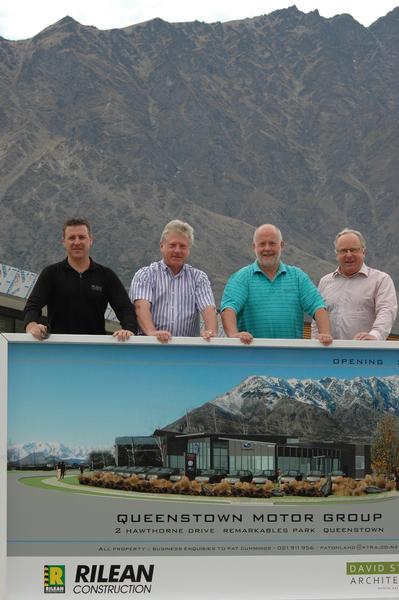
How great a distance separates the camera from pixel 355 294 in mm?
6652

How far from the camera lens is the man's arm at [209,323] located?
553cm

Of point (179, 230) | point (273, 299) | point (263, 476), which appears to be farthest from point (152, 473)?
point (179, 230)

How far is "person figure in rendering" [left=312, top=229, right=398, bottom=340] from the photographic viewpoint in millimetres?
6605

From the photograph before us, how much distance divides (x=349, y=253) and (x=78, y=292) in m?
1.88

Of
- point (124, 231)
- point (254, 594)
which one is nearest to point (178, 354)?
point (254, 594)

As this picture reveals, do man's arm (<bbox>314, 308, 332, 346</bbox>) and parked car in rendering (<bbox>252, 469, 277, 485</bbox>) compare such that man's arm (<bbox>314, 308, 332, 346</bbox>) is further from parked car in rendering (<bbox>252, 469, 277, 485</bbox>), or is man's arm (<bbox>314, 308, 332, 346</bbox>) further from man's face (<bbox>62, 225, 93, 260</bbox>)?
man's face (<bbox>62, 225, 93, 260</bbox>)

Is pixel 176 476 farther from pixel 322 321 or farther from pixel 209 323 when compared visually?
pixel 322 321

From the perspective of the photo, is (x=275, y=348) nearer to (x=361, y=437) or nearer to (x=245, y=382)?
(x=245, y=382)

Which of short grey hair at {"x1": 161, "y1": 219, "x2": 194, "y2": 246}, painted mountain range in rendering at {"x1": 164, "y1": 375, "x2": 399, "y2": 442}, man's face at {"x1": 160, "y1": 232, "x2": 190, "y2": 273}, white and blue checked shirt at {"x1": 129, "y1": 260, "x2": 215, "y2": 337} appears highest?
short grey hair at {"x1": 161, "y1": 219, "x2": 194, "y2": 246}

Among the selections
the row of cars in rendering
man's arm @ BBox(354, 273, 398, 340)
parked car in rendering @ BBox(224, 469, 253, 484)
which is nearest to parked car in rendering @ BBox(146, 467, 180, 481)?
the row of cars in rendering

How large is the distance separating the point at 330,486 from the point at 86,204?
187m

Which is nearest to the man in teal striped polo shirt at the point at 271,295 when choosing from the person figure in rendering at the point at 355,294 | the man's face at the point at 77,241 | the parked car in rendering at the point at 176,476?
the person figure in rendering at the point at 355,294

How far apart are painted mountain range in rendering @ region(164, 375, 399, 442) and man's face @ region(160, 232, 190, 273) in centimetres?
106

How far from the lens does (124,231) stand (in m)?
180
